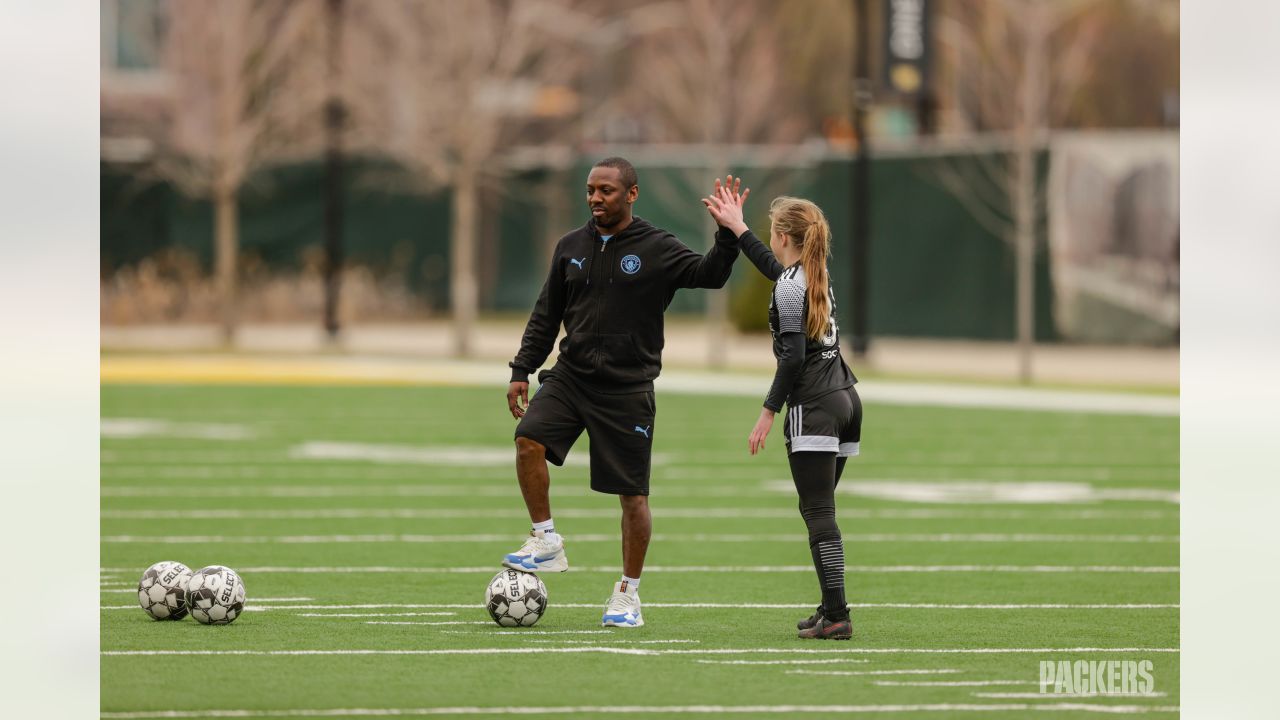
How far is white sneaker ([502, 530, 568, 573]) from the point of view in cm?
898

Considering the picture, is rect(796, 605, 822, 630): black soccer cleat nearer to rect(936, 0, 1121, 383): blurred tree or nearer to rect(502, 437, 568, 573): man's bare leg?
rect(502, 437, 568, 573): man's bare leg

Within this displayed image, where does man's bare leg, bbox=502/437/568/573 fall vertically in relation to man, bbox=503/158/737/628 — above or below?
below

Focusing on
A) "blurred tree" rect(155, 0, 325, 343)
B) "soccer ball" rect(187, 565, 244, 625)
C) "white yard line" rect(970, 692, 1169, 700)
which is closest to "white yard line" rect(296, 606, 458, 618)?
"soccer ball" rect(187, 565, 244, 625)

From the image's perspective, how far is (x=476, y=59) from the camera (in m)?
32.8

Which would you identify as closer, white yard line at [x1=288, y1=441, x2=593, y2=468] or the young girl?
the young girl

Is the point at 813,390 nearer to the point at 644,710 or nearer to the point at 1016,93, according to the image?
the point at 644,710

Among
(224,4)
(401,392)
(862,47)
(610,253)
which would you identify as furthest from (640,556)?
(224,4)

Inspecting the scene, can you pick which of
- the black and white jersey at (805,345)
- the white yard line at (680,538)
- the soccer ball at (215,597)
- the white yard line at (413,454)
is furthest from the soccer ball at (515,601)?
the white yard line at (413,454)

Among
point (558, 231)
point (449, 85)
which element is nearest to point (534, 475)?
point (449, 85)

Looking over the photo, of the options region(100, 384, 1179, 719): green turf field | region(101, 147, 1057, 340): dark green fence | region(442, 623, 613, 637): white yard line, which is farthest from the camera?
region(101, 147, 1057, 340): dark green fence

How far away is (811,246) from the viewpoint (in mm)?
8516

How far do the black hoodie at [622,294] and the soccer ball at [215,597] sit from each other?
175 centimetres

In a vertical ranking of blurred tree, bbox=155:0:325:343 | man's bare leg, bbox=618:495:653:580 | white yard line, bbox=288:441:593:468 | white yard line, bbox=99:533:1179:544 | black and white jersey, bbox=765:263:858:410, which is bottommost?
white yard line, bbox=99:533:1179:544
